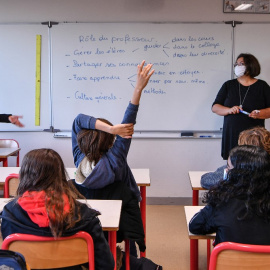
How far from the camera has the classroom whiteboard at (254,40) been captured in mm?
4398

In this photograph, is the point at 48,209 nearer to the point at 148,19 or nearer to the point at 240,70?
the point at 240,70

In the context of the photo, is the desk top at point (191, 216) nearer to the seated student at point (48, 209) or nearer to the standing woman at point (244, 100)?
the seated student at point (48, 209)

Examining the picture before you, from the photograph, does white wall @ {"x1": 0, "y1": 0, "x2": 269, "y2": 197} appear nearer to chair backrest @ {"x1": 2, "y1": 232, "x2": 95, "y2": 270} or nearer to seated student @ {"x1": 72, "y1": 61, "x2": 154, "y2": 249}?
seated student @ {"x1": 72, "y1": 61, "x2": 154, "y2": 249}

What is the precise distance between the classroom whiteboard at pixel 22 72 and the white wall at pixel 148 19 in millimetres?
90

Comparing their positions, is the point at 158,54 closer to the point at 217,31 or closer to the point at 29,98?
the point at 217,31

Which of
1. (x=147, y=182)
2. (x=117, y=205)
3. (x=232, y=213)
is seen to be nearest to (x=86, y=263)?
(x=117, y=205)

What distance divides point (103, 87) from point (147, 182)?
5.82 ft

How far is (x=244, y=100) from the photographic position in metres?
4.05

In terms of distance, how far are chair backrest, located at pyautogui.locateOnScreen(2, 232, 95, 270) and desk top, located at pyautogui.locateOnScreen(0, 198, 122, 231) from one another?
0.29 metres

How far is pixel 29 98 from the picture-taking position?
15.0ft

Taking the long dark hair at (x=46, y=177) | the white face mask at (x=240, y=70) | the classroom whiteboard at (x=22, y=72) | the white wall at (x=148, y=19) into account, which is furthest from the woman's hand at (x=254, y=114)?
the long dark hair at (x=46, y=177)

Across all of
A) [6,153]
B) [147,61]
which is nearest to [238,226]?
[6,153]

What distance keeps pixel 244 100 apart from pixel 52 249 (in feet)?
9.53

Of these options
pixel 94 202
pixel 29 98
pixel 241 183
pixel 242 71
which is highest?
pixel 242 71
